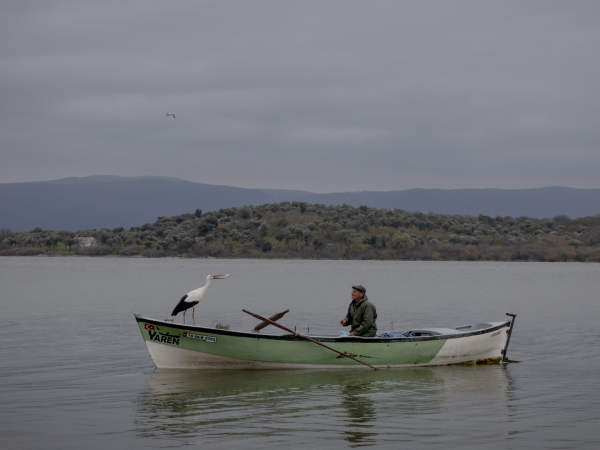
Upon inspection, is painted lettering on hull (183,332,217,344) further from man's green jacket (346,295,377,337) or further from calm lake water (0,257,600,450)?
man's green jacket (346,295,377,337)

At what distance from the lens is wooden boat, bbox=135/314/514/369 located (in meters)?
15.3

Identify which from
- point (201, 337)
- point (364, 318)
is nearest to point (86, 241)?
point (201, 337)

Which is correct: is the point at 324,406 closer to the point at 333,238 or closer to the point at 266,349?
the point at 266,349

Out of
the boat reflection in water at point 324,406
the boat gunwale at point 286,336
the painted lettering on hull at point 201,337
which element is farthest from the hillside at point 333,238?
the painted lettering on hull at point 201,337

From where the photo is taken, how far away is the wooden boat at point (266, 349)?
15.3 metres

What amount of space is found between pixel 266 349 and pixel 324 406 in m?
3.24

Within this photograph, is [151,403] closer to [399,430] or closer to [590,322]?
[399,430]

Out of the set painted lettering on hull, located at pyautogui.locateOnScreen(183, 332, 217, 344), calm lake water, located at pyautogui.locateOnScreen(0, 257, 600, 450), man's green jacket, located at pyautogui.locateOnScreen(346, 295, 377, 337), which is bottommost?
calm lake water, located at pyautogui.locateOnScreen(0, 257, 600, 450)

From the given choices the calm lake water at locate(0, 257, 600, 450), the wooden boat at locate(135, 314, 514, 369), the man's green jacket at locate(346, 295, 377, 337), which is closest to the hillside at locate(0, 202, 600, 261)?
the calm lake water at locate(0, 257, 600, 450)

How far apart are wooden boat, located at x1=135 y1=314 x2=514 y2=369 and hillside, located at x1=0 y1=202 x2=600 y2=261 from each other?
109 meters

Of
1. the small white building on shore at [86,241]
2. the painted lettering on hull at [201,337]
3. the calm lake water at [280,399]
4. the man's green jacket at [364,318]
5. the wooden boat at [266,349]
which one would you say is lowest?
the calm lake water at [280,399]

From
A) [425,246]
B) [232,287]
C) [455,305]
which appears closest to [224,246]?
[425,246]

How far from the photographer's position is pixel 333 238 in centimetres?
12888

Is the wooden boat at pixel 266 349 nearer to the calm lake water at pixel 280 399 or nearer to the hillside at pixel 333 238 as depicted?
the calm lake water at pixel 280 399
